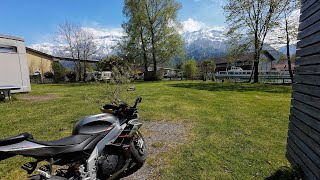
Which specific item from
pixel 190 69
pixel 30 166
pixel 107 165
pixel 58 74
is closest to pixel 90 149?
pixel 107 165

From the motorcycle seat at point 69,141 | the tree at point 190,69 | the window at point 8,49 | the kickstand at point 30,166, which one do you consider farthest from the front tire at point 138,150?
the tree at point 190,69

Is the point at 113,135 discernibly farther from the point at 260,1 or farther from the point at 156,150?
the point at 260,1

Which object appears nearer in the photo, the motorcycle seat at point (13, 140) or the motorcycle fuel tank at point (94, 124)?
the motorcycle seat at point (13, 140)

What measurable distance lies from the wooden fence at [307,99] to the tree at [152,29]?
3062cm

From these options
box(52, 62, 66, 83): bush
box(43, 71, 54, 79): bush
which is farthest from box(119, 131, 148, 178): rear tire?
box(43, 71, 54, 79): bush

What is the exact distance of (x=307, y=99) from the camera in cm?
349

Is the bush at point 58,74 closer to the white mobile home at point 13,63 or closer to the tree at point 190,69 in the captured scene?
the tree at point 190,69

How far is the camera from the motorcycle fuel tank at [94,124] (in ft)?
10.8

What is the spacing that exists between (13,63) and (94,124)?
51.1 feet

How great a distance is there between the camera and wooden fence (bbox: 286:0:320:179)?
124 inches

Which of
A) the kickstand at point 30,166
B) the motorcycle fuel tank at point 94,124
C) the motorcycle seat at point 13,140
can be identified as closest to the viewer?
the motorcycle seat at point 13,140

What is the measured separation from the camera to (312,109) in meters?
3.28

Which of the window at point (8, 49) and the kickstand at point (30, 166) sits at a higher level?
the window at point (8, 49)

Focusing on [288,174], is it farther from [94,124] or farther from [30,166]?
[30,166]
